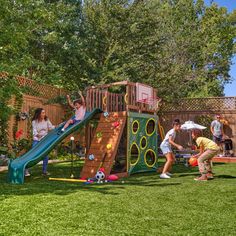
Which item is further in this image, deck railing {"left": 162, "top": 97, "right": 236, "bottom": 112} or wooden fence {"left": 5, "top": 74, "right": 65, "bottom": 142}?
deck railing {"left": 162, "top": 97, "right": 236, "bottom": 112}

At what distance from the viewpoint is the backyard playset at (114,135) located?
786 centimetres

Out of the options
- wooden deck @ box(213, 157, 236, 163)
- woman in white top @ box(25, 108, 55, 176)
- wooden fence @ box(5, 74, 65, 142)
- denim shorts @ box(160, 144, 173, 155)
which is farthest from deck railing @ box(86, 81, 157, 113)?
wooden deck @ box(213, 157, 236, 163)

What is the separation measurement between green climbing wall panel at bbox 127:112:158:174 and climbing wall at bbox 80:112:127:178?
1.23 feet

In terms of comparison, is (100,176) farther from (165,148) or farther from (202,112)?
(202,112)

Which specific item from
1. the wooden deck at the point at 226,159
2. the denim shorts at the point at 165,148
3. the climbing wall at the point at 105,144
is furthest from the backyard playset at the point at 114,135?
the wooden deck at the point at 226,159

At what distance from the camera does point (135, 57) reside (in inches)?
637

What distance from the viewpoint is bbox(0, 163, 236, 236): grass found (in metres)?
3.66

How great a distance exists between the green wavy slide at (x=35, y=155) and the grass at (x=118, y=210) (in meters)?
0.61

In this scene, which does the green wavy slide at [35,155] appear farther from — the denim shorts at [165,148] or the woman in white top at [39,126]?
the denim shorts at [165,148]

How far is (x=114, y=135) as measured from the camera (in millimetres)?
8492

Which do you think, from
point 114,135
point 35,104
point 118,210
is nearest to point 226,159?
point 114,135

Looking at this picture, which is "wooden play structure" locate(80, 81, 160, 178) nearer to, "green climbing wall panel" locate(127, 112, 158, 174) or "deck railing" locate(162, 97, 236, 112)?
"green climbing wall panel" locate(127, 112, 158, 174)

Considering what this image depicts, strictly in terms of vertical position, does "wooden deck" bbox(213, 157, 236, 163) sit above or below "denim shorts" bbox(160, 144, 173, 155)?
below

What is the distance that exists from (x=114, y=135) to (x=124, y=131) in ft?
3.10
